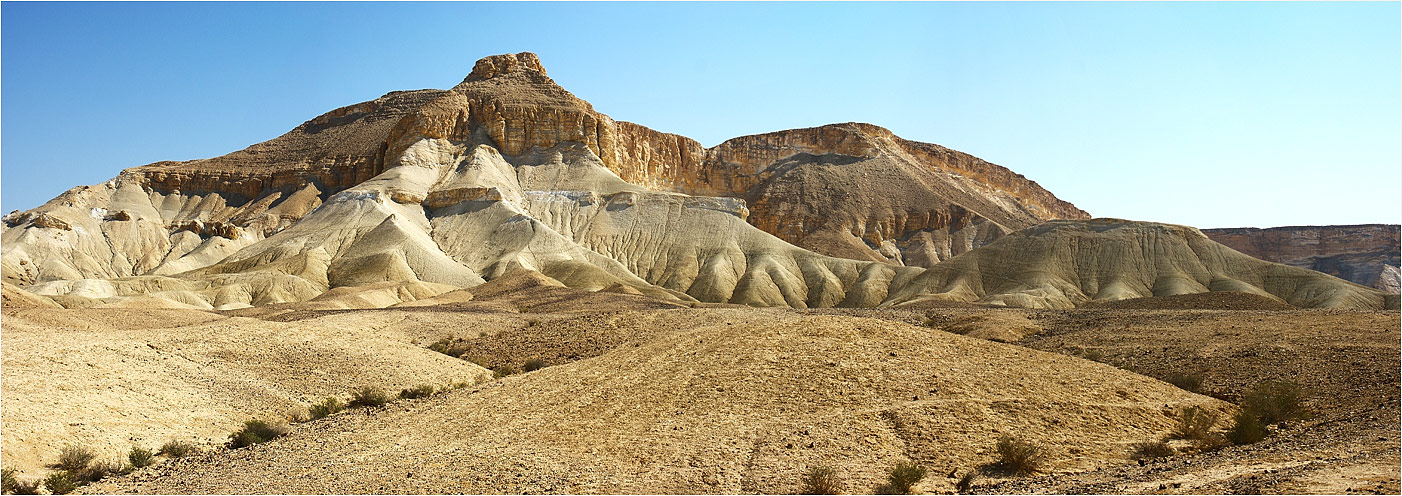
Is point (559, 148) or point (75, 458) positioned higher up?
point (559, 148)

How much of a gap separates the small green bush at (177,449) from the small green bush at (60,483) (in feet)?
6.08

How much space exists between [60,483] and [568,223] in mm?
83467

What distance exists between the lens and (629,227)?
95812 mm

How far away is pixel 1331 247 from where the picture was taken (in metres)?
130

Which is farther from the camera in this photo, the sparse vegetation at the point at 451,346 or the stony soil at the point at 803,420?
the sparse vegetation at the point at 451,346

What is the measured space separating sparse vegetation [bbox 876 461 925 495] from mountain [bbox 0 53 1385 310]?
5043cm

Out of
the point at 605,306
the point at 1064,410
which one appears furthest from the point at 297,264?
the point at 1064,410

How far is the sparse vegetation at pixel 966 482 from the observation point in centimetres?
1190

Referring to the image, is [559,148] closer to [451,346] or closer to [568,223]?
[568,223]

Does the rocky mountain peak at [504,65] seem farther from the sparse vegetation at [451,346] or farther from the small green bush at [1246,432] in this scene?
the small green bush at [1246,432]

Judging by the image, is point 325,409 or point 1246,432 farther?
point 325,409

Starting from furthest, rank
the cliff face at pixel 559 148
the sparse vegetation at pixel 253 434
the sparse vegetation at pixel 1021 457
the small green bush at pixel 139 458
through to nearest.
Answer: the cliff face at pixel 559 148, the sparse vegetation at pixel 253 434, the small green bush at pixel 139 458, the sparse vegetation at pixel 1021 457

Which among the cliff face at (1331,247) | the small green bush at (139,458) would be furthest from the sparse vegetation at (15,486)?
the cliff face at (1331,247)

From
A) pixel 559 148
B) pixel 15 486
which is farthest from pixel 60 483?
pixel 559 148
